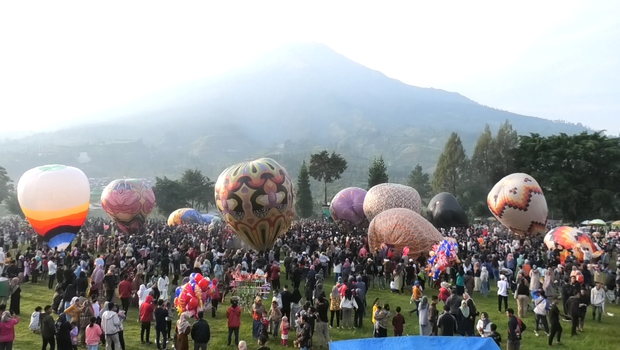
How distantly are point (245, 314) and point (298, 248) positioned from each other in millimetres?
9170

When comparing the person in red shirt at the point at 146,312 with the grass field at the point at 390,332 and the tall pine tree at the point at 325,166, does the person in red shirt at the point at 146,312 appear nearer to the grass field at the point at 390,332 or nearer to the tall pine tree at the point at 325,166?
the grass field at the point at 390,332

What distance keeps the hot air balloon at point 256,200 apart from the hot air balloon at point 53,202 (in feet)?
26.4

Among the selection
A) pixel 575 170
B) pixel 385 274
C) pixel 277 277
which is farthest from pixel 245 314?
pixel 575 170

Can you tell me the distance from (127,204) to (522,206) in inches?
1102

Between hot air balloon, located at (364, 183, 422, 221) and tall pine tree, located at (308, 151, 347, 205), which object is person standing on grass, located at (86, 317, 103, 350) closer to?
hot air balloon, located at (364, 183, 422, 221)

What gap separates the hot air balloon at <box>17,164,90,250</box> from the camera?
24.0m

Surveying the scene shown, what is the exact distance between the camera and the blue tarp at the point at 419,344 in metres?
7.53

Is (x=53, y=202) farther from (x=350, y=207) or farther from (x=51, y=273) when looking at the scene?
(x=350, y=207)

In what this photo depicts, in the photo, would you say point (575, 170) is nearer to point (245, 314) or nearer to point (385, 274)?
point (385, 274)

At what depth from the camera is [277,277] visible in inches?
670

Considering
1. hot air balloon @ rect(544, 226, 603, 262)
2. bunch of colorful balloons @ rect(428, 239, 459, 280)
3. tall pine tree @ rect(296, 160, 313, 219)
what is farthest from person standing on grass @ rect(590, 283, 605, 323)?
tall pine tree @ rect(296, 160, 313, 219)

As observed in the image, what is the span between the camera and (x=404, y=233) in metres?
21.7

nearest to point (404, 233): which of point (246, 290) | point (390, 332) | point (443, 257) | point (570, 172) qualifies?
point (443, 257)

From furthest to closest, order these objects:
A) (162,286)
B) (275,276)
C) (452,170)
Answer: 1. (452,170)
2. (275,276)
3. (162,286)
